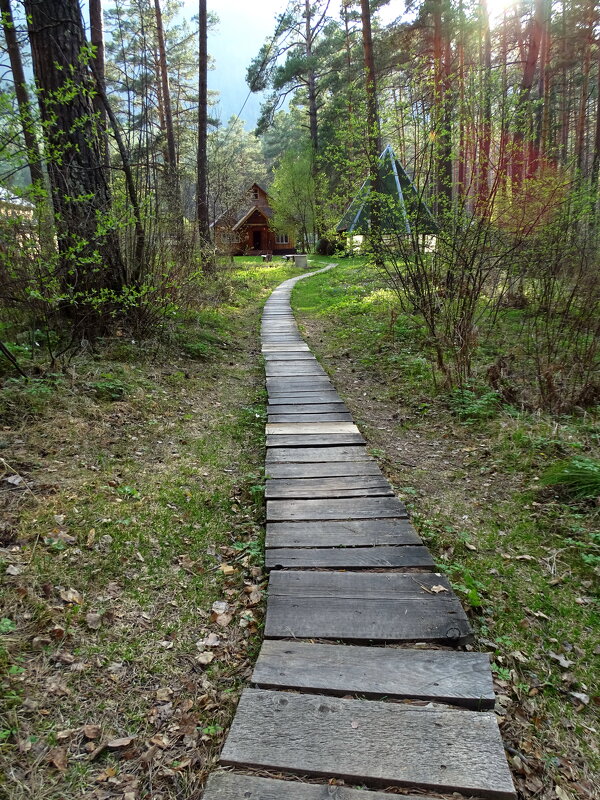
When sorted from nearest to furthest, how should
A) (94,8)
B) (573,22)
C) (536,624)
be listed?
(536,624), (94,8), (573,22)

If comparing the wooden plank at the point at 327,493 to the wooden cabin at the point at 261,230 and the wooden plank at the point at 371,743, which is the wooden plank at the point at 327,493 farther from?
the wooden cabin at the point at 261,230

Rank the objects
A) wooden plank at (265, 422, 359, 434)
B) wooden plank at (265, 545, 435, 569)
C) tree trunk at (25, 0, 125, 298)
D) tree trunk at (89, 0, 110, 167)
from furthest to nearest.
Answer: tree trunk at (89, 0, 110, 167), tree trunk at (25, 0, 125, 298), wooden plank at (265, 422, 359, 434), wooden plank at (265, 545, 435, 569)

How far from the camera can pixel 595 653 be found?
91.5 inches

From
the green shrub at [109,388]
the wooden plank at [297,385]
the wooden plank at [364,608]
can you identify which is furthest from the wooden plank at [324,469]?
the wooden plank at [297,385]

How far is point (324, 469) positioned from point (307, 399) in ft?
6.19

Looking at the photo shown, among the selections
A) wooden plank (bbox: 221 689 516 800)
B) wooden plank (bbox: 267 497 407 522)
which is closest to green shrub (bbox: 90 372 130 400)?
wooden plank (bbox: 267 497 407 522)

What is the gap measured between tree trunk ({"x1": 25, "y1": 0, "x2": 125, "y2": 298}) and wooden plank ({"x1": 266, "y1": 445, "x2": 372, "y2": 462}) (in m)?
2.86

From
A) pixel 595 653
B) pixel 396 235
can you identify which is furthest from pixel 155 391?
→ pixel 595 653

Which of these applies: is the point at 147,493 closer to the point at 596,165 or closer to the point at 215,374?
the point at 215,374

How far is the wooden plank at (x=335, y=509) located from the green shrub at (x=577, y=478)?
132cm

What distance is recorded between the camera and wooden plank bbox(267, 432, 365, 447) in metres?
4.45

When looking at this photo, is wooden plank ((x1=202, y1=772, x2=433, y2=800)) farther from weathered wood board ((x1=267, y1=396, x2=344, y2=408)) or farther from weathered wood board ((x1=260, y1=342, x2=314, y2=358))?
weathered wood board ((x1=260, y1=342, x2=314, y2=358))

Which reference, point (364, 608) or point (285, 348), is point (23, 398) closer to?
point (364, 608)

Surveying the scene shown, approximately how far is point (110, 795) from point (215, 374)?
5.45 meters
